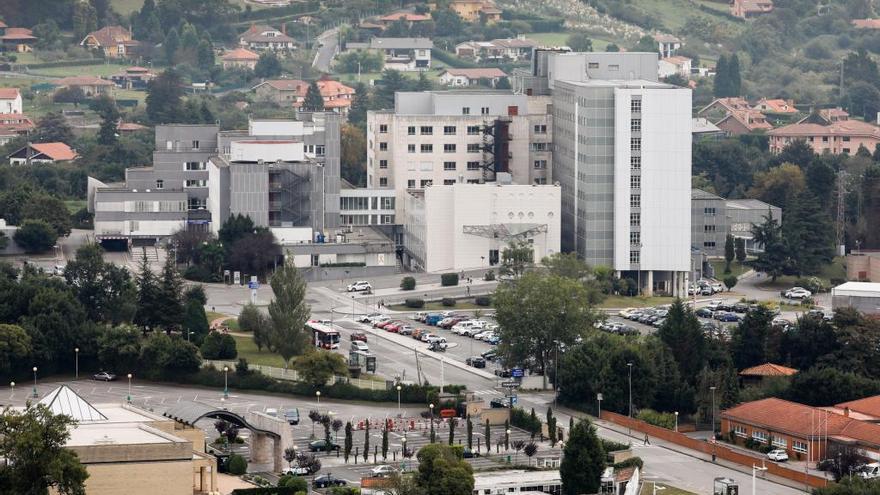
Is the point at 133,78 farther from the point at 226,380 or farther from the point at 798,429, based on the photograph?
the point at 798,429

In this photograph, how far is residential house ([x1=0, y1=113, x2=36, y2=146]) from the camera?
16462 cm

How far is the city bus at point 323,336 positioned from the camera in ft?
316

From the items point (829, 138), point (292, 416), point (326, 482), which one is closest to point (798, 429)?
point (326, 482)

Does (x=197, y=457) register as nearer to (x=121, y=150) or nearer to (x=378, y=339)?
(x=378, y=339)

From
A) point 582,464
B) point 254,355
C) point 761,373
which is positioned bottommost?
point 582,464

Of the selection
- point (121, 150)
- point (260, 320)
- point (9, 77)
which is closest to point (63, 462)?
point (260, 320)

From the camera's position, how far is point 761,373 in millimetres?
88750

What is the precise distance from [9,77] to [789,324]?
346ft

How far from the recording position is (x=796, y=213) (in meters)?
116

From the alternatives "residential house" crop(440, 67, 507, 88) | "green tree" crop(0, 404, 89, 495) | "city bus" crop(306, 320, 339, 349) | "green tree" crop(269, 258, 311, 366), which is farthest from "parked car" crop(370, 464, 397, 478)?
"residential house" crop(440, 67, 507, 88)

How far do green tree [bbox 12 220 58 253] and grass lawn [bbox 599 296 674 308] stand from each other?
25.1 metres

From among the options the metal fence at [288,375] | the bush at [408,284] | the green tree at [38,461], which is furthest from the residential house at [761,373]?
the green tree at [38,461]

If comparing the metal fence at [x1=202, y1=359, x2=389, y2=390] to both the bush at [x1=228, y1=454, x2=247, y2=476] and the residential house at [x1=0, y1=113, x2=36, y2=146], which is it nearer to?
the bush at [x1=228, y1=454, x2=247, y2=476]

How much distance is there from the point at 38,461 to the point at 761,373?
99.8 ft
